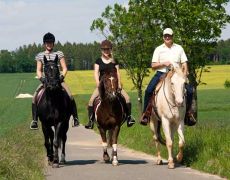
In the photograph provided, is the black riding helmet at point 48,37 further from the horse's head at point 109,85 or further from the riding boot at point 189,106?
the riding boot at point 189,106

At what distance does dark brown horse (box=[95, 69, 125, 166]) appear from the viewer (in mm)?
14039

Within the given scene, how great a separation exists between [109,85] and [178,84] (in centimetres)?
164

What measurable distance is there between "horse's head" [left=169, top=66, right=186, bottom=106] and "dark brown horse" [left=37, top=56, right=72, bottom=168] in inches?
98.9

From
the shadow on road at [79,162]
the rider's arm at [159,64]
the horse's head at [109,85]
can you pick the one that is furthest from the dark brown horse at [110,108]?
the rider's arm at [159,64]

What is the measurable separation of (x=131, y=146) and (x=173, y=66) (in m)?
6.48

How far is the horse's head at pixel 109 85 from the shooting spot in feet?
45.9

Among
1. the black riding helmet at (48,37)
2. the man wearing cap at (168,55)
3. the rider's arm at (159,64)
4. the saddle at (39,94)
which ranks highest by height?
the black riding helmet at (48,37)

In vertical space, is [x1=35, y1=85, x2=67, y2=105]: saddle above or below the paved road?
above

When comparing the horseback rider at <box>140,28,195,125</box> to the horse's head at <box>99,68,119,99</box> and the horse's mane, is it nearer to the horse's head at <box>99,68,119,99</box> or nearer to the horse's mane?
the horse's mane

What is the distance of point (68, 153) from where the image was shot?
18141mm

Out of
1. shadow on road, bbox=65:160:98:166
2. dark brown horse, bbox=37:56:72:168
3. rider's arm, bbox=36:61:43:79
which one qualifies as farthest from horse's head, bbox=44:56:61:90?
shadow on road, bbox=65:160:98:166

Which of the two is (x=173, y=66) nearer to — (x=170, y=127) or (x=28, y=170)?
(x=170, y=127)

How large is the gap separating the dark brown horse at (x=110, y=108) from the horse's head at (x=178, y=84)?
1.40m

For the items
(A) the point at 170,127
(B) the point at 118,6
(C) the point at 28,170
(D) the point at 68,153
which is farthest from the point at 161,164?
(B) the point at 118,6
